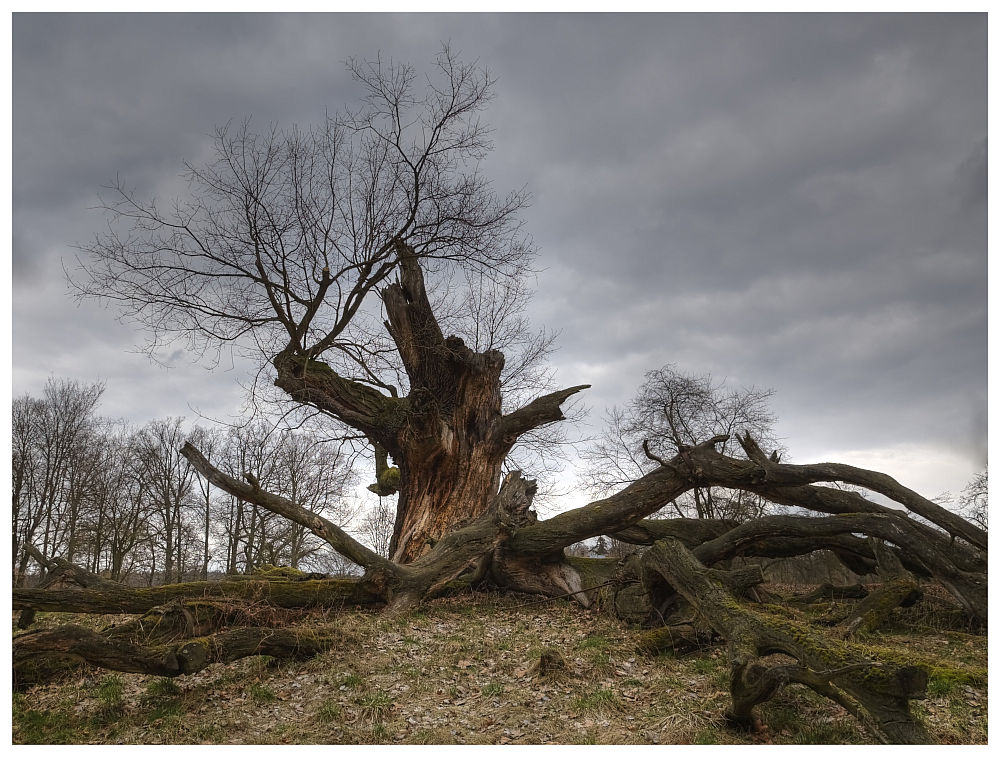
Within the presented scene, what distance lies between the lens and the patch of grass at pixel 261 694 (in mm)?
5624

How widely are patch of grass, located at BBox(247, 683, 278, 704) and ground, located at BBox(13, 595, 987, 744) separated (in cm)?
1

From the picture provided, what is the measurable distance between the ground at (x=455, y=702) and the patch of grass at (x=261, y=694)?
0.01 meters

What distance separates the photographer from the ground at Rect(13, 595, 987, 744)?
4.75 metres

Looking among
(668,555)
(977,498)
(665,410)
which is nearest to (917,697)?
(668,555)

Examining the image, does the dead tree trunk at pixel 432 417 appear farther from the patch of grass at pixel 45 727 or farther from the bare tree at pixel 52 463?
the bare tree at pixel 52 463

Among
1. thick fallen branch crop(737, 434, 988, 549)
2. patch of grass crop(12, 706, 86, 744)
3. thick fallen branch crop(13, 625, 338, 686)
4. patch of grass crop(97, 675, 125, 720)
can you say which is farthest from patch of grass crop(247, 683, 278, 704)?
thick fallen branch crop(737, 434, 988, 549)

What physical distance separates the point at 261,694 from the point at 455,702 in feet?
6.21

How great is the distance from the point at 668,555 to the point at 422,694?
3131 mm

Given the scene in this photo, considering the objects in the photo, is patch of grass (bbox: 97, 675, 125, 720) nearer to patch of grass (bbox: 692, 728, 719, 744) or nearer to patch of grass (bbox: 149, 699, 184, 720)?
patch of grass (bbox: 149, 699, 184, 720)

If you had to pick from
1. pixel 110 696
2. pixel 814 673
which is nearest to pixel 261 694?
pixel 110 696

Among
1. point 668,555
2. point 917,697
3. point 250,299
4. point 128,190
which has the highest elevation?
point 128,190

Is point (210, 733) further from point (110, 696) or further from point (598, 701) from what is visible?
point (598, 701)

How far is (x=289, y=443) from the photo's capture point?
80.9 feet

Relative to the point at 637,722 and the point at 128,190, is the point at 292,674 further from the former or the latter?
the point at 128,190
